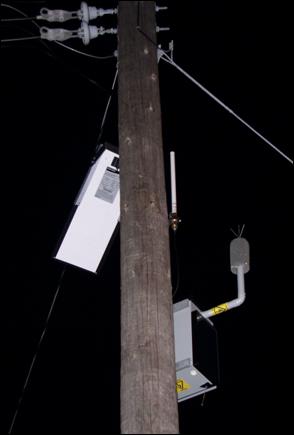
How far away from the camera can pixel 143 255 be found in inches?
85.9

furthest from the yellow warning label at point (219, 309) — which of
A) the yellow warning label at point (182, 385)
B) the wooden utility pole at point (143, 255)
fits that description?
the wooden utility pole at point (143, 255)

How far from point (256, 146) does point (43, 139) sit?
2.11m

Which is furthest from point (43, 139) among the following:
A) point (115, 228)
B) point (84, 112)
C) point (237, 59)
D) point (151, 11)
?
point (151, 11)

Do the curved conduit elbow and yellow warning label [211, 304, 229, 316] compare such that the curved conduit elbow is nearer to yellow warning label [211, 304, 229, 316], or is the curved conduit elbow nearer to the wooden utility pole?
yellow warning label [211, 304, 229, 316]

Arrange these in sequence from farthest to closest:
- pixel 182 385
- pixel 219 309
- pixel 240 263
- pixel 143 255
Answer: pixel 240 263 → pixel 219 309 → pixel 182 385 → pixel 143 255

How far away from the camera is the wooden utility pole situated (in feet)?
6.15

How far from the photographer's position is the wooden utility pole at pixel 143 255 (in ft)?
6.15

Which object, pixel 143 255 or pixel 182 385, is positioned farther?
pixel 182 385

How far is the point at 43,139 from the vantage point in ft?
18.1

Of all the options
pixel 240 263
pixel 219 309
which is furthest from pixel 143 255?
pixel 240 263

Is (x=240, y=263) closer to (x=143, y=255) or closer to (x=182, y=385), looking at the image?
(x=182, y=385)

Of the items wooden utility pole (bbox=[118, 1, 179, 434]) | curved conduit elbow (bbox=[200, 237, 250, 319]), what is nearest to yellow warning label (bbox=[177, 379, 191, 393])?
curved conduit elbow (bbox=[200, 237, 250, 319])

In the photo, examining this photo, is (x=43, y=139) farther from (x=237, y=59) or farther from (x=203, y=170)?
(x=237, y=59)

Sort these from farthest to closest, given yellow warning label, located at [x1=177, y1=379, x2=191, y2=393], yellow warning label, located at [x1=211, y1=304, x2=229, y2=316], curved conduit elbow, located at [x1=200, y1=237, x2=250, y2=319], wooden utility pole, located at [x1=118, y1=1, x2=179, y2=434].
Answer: curved conduit elbow, located at [x1=200, y1=237, x2=250, y2=319] → yellow warning label, located at [x1=211, y1=304, x2=229, y2=316] → yellow warning label, located at [x1=177, y1=379, x2=191, y2=393] → wooden utility pole, located at [x1=118, y1=1, x2=179, y2=434]
